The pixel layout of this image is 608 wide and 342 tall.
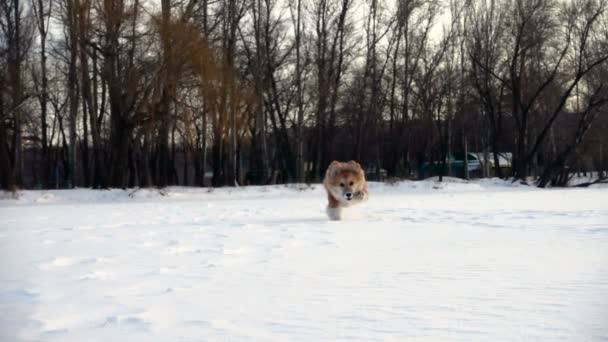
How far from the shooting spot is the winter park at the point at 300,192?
390cm

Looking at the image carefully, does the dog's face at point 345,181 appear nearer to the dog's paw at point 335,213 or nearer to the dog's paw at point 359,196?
the dog's paw at point 359,196

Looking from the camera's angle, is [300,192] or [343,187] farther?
[300,192]

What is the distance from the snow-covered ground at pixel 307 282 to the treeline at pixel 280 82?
12636mm

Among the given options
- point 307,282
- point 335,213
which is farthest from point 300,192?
point 307,282

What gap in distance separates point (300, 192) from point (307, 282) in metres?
17.5

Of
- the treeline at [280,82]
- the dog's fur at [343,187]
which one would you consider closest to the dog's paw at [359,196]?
the dog's fur at [343,187]

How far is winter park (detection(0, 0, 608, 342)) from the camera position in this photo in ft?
12.8

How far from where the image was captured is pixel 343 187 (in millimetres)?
9867

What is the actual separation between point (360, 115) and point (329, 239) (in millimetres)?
23497

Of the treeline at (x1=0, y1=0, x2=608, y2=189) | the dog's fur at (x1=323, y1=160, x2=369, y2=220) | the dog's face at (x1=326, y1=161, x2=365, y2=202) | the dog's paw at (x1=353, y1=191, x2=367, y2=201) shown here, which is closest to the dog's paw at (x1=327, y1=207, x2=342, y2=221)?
the dog's fur at (x1=323, y1=160, x2=369, y2=220)

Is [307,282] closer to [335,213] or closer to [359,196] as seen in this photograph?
[359,196]

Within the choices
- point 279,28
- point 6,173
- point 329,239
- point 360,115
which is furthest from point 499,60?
point 329,239

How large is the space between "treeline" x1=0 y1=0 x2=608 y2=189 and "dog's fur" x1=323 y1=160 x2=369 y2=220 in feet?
40.3

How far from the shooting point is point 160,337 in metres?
3.32
